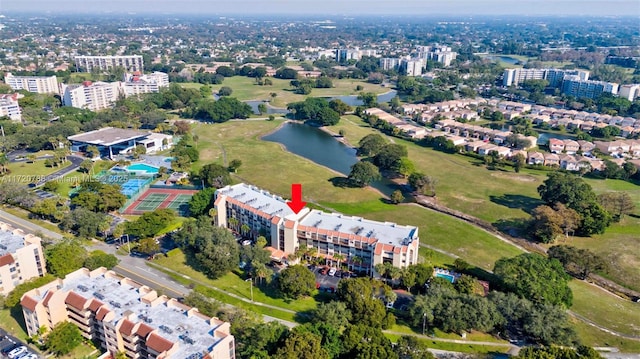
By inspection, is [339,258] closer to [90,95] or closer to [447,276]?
[447,276]

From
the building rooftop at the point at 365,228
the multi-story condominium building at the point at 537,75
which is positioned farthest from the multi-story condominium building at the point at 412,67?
the building rooftop at the point at 365,228

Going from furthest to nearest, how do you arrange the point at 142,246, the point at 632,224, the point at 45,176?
the point at 45,176 < the point at 632,224 < the point at 142,246

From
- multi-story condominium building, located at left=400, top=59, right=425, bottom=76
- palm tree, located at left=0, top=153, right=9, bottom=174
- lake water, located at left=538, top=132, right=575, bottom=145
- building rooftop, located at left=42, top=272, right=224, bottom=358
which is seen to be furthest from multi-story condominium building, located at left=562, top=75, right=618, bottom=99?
palm tree, located at left=0, top=153, right=9, bottom=174

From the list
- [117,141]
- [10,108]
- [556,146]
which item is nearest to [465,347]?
[556,146]

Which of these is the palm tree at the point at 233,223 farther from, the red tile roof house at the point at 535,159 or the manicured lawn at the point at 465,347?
the red tile roof house at the point at 535,159

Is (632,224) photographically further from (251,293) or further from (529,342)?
(251,293)

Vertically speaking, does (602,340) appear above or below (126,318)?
below

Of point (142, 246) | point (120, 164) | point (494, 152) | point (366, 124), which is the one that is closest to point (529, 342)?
point (142, 246)

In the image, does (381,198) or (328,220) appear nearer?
(328,220)
